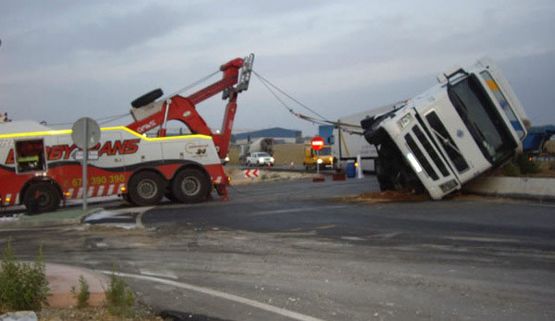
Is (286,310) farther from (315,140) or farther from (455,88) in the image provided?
(315,140)

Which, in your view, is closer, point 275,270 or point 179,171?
point 275,270

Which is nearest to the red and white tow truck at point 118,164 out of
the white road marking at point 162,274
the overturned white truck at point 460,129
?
the overturned white truck at point 460,129

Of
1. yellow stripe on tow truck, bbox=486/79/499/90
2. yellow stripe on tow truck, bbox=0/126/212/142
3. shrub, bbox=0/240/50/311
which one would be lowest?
shrub, bbox=0/240/50/311

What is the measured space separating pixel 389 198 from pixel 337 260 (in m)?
10.2

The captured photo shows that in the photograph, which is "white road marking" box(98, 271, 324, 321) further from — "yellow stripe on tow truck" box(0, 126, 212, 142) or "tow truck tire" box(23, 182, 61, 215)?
"yellow stripe on tow truck" box(0, 126, 212, 142)

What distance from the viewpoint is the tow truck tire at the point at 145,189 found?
67.2 feet

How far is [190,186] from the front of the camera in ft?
69.3

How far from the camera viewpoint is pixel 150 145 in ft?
67.6

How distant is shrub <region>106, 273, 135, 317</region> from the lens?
6.01 meters

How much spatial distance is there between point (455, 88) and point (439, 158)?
189 cm

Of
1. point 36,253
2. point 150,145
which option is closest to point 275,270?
point 36,253

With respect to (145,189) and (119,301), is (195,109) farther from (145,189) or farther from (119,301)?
(119,301)

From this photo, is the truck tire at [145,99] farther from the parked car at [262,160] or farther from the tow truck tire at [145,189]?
the parked car at [262,160]

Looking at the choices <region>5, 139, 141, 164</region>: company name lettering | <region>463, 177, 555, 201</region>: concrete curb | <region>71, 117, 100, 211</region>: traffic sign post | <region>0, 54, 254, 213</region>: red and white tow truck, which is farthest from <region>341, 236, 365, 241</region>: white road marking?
<region>5, 139, 141, 164</region>: company name lettering
